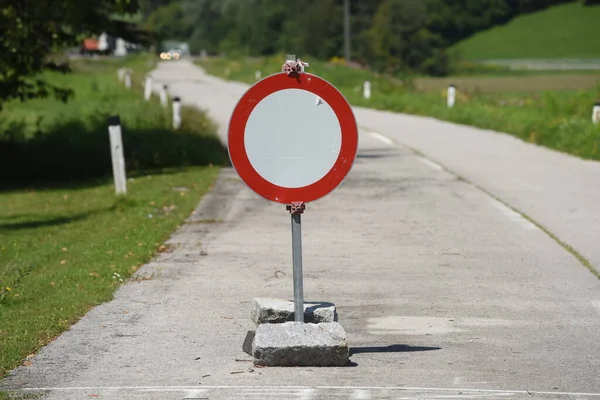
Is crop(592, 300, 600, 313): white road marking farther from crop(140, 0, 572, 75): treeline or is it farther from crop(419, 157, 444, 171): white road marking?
crop(140, 0, 572, 75): treeline

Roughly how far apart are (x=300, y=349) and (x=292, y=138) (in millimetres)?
1212

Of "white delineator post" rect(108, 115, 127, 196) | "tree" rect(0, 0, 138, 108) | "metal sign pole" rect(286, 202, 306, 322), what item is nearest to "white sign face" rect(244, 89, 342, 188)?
"metal sign pole" rect(286, 202, 306, 322)

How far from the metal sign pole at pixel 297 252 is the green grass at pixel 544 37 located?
363ft

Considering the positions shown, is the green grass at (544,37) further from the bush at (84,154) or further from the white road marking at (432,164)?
the white road marking at (432,164)

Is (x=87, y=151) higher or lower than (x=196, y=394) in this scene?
lower

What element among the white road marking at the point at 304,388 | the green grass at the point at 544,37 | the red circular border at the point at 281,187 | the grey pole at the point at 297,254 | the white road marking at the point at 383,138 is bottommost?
the green grass at the point at 544,37

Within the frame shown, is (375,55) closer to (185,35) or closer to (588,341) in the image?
(588,341)

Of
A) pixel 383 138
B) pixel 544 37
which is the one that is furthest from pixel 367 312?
pixel 544 37

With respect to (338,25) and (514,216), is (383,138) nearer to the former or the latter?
(514,216)

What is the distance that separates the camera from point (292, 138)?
6.88 meters

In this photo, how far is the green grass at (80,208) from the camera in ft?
28.9

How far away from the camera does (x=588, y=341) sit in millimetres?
7387

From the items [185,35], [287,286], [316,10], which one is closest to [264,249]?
[287,286]

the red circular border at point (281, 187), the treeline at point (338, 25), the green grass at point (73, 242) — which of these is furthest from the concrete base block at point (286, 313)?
the treeline at point (338, 25)
